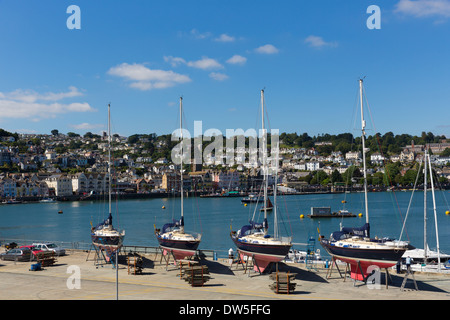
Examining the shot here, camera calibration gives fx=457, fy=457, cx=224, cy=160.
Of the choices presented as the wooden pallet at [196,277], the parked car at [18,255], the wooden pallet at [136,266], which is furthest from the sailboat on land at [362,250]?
the parked car at [18,255]

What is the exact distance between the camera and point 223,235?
53.3 metres

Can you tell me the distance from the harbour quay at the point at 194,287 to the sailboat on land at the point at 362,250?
76cm

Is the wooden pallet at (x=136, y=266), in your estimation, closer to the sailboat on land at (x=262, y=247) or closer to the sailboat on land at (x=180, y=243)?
the sailboat on land at (x=180, y=243)

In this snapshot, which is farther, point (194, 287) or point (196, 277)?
point (196, 277)

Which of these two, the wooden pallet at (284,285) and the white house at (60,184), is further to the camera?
the white house at (60,184)

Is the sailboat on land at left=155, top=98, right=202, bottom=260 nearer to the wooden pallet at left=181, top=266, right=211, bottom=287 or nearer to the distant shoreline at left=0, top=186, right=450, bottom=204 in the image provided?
the wooden pallet at left=181, top=266, right=211, bottom=287

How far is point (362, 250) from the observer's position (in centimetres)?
1942

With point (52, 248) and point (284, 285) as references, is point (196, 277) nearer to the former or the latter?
point (284, 285)

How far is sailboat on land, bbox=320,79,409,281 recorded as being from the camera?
61.9 ft

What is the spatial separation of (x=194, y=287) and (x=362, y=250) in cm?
727

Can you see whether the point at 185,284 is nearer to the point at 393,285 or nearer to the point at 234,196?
the point at 393,285

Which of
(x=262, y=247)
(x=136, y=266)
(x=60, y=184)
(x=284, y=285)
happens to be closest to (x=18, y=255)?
(x=136, y=266)

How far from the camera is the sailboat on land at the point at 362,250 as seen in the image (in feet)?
61.9
